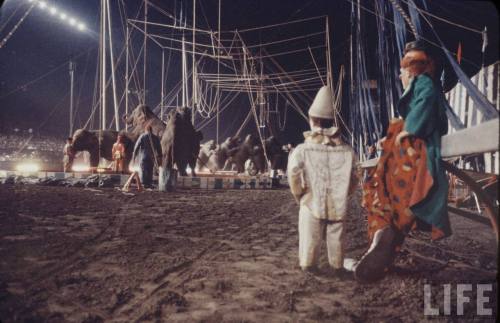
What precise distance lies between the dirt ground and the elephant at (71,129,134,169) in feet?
23.2

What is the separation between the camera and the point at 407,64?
2.18m

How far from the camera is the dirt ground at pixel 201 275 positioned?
6.43 ft

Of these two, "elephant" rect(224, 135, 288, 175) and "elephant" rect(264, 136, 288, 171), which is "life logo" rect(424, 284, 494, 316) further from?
"elephant" rect(264, 136, 288, 171)

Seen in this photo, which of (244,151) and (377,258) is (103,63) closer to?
(244,151)

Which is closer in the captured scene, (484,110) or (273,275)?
(484,110)

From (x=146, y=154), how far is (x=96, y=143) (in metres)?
3.76

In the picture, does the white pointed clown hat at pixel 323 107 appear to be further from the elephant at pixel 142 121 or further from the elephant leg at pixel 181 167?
the elephant at pixel 142 121

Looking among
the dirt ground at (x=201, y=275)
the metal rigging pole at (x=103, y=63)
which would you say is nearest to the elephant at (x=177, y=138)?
the metal rigging pole at (x=103, y=63)

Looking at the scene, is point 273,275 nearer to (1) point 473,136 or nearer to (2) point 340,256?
(2) point 340,256

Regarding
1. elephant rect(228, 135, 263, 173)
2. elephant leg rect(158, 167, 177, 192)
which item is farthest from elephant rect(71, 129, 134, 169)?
elephant rect(228, 135, 263, 173)

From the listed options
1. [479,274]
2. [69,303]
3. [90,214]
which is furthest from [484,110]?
[90,214]

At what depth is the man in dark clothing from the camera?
30.3 ft

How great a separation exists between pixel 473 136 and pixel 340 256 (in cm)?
135

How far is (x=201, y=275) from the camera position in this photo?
2605 millimetres
